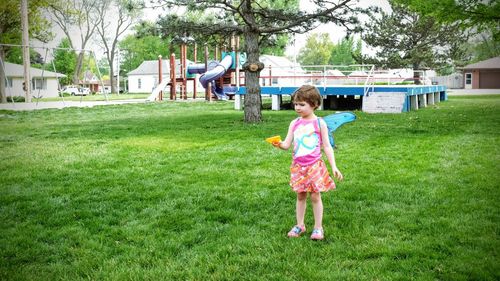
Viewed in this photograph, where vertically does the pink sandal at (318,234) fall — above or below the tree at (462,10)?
below

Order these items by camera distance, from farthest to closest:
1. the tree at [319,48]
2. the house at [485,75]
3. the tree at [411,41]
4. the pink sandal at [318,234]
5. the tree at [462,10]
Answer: the tree at [319,48], the house at [485,75], the tree at [411,41], the tree at [462,10], the pink sandal at [318,234]

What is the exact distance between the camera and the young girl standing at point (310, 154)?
13.3ft

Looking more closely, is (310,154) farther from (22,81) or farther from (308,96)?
(22,81)

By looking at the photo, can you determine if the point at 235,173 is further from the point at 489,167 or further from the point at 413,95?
the point at 413,95

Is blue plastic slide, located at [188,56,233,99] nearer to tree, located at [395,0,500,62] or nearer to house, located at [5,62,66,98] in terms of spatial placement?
house, located at [5,62,66,98]

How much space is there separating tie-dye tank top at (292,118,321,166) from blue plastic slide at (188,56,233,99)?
25.4 meters

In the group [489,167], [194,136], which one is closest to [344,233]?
[489,167]

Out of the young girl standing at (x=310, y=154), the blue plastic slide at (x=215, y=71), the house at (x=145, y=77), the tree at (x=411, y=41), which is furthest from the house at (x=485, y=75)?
the young girl standing at (x=310, y=154)

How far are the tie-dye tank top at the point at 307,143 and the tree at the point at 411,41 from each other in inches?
1356

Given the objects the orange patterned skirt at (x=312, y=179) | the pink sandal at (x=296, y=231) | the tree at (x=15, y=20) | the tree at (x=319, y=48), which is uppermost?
the tree at (x=319, y=48)

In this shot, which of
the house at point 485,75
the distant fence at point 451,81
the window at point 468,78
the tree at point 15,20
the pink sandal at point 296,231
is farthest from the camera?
the distant fence at point 451,81

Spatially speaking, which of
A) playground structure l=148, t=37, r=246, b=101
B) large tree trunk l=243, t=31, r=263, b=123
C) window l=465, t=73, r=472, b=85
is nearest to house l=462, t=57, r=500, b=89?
window l=465, t=73, r=472, b=85

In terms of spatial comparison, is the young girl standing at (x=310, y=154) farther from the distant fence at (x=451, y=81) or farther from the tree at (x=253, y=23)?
the distant fence at (x=451, y=81)

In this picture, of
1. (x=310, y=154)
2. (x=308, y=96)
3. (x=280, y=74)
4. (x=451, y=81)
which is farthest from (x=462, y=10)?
(x=451, y=81)
